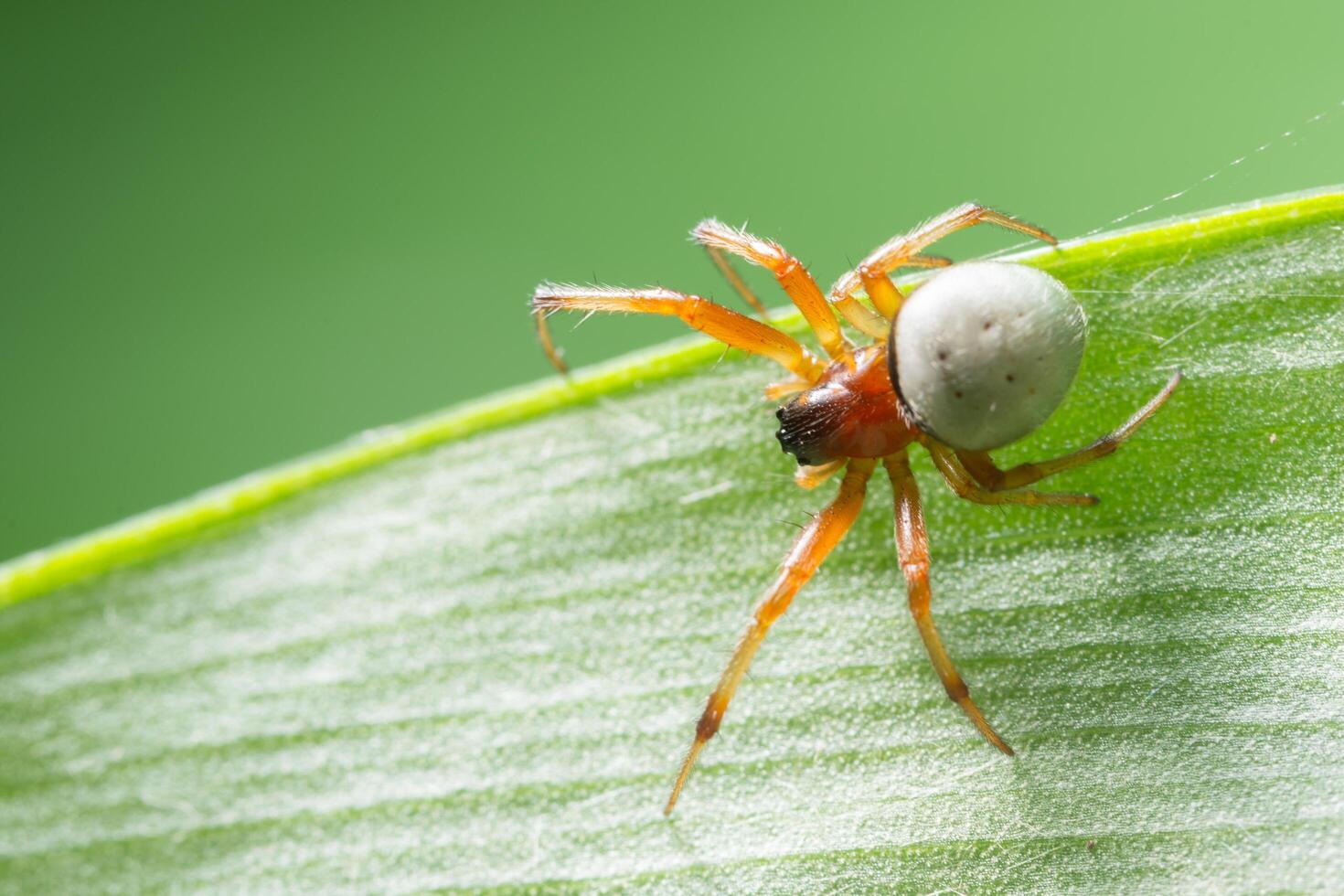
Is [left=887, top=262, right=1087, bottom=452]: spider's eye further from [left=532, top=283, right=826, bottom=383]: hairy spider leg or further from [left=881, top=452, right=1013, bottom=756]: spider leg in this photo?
[left=532, top=283, right=826, bottom=383]: hairy spider leg

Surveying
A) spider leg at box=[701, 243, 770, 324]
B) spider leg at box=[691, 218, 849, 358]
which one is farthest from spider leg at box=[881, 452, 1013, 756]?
spider leg at box=[701, 243, 770, 324]

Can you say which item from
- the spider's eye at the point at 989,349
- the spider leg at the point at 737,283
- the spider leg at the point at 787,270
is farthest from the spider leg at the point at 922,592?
the spider leg at the point at 737,283

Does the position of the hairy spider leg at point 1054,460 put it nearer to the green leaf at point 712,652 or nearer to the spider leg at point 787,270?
the green leaf at point 712,652

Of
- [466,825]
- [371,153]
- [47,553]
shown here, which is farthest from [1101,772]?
[371,153]

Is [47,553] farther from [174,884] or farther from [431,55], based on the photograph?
[431,55]

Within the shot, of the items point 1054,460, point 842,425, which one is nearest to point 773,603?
point 842,425
